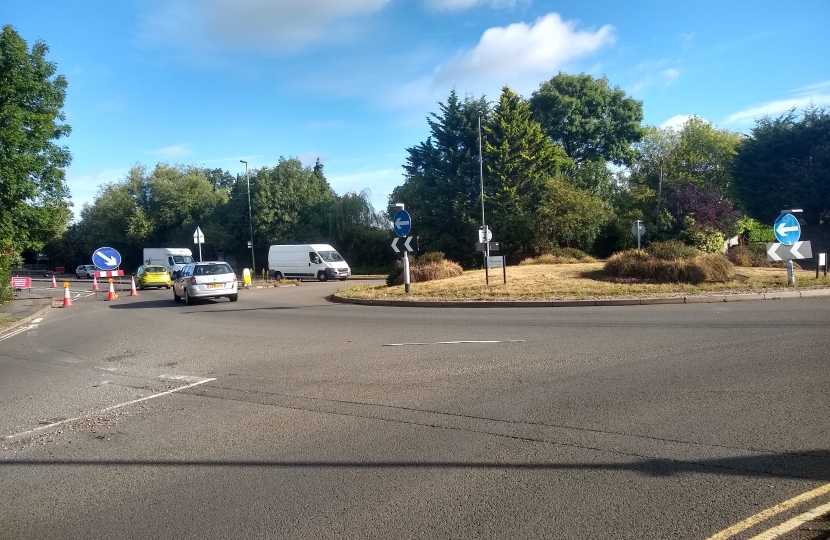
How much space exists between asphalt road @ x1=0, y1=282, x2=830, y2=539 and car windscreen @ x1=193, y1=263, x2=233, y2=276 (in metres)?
10.8

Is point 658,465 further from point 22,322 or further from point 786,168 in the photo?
point 786,168

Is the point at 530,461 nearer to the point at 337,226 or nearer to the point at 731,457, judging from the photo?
the point at 731,457

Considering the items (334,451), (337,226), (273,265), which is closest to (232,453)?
(334,451)

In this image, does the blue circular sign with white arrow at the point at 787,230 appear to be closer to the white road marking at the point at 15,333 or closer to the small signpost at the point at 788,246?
the small signpost at the point at 788,246

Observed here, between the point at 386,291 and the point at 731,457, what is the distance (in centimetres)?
1766

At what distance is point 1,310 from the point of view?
22.4 meters

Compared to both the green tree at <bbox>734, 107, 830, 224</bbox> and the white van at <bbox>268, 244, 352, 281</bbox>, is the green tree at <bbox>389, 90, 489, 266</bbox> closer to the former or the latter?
the white van at <bbox>268, 244, 352, 281</bbox>

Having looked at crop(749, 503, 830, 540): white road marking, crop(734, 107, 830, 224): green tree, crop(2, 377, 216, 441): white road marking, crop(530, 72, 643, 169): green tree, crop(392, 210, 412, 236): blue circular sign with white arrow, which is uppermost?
crop(530, 72, 643, 169): green tree

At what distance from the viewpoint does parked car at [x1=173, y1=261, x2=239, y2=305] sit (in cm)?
2192

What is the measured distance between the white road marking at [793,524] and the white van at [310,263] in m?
34.6

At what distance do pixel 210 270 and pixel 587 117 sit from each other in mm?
38526

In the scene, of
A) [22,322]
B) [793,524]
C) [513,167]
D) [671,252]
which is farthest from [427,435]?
[513,167]

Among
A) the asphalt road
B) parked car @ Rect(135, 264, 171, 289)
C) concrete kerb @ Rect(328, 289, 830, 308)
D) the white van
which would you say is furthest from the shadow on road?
the white van

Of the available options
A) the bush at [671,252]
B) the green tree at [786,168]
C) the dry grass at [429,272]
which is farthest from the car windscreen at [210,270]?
the green tree at [786,168]
